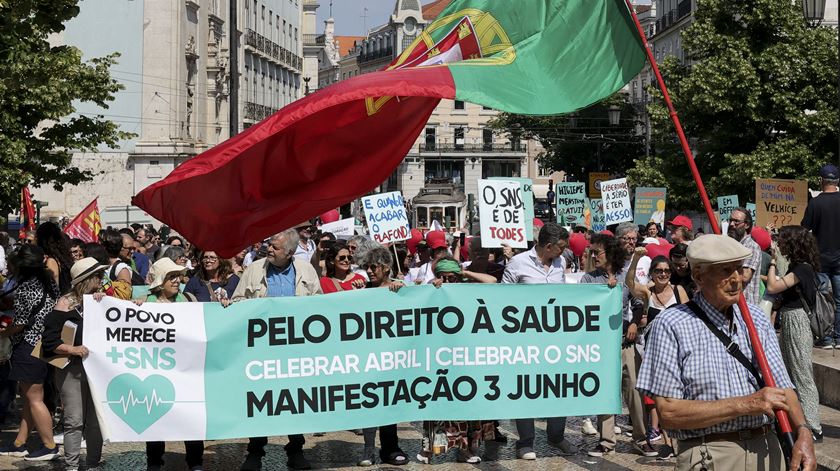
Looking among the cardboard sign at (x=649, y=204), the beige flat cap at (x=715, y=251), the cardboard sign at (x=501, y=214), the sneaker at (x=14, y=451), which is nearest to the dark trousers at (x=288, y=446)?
the sneaker at (x=14, y=451)

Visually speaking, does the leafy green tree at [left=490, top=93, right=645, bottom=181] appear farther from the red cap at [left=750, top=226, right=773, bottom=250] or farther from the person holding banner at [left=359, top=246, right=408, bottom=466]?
the person holding banner at [left=359, top=246, right=408, bottom=466]

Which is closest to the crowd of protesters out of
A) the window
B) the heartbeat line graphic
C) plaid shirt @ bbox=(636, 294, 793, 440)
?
Answer: the heartbeat line graphic

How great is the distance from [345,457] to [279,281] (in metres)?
1.60

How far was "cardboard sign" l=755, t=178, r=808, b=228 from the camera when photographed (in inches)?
720

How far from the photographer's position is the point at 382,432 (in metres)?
9.78

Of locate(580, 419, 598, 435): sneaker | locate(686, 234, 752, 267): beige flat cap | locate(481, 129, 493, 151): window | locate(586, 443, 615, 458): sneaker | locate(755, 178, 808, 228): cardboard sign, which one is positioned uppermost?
locate(481, 129, 493, 151): window

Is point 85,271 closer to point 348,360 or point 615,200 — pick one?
point 348,360

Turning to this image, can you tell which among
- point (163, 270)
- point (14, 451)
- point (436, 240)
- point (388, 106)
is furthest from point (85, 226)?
point (388, 106)

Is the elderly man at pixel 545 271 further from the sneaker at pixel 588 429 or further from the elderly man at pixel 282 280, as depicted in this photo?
the elderly man at pixel 282 280

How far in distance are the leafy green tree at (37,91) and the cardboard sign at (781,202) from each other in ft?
33.4

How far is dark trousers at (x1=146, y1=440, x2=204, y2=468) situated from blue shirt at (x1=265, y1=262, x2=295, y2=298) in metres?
1.23

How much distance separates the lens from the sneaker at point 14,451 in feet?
34.0

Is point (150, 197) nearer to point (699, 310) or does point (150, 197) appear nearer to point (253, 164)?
point (253, 164)

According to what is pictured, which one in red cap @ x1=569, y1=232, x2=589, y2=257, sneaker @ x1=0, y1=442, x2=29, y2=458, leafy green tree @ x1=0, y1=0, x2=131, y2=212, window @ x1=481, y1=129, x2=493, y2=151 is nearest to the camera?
sneaker @ x1=0, y1=442, x2=29, y2=458
